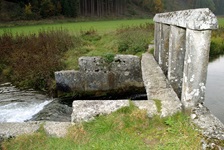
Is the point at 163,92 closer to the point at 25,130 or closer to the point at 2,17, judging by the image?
the point at 25,130

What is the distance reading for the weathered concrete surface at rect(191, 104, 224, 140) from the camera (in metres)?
2.95

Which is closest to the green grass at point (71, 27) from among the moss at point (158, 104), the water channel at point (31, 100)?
the water channel at point (31, 100)

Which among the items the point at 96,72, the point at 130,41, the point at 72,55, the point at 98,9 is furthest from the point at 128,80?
the point at 98,9

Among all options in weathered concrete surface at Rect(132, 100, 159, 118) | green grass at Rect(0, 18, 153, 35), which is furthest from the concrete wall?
green grass at Rect(0, 18, 153, 35)

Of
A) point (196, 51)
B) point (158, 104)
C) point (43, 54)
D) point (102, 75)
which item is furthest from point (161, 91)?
point (43, 54)

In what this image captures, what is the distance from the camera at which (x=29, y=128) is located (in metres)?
3.53

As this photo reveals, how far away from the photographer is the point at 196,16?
3.13 meters

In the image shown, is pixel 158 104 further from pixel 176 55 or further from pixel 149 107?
pixel 176 55

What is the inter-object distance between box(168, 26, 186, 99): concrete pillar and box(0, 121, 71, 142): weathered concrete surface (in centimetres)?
238

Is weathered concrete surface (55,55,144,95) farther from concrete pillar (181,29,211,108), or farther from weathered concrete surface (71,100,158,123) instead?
concrete pillar (181,29,211,108)

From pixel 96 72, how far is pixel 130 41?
11.5ft

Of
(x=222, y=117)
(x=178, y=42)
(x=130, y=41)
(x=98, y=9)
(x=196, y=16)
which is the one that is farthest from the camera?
(x=98, y=9)

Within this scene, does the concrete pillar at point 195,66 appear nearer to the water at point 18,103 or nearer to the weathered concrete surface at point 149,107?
the weathered concrete surface at point 149,107

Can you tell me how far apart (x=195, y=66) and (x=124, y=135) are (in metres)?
1.46
